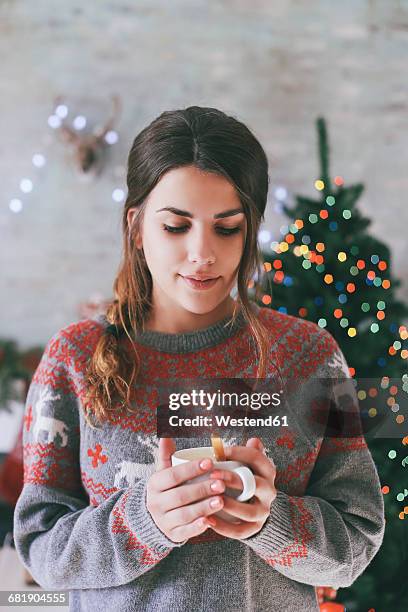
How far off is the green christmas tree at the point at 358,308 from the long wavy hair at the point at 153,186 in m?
0.80

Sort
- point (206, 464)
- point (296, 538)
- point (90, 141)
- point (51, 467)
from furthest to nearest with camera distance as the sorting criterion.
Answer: point (90, 141) < point (51, 467) < point (296, 538) < point (206, 464)

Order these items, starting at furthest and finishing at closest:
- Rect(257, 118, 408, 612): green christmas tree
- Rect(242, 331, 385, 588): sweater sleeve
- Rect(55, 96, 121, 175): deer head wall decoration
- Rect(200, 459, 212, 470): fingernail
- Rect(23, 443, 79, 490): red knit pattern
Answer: Rect(55, 96, 121, 175): deer head wall decoration → Rect(257, 118, 408, 612): green christmas tree → Rect(23, 443, 79, 490): red knit pattern → Rect(242, 331, 385, 588): sweater sleeve → Rect(200, 459, 212, 470): fingernail

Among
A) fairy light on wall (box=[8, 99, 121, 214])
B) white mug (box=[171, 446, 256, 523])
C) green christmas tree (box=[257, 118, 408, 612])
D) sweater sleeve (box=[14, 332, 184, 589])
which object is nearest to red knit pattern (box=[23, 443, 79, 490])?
sweater sleeve (box=[14, 332, 184, 589])

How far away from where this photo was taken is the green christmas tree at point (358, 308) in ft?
5.98

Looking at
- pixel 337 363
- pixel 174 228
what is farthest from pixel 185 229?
pixel 337 363

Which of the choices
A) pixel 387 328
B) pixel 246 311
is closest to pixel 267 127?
pixel 387 328

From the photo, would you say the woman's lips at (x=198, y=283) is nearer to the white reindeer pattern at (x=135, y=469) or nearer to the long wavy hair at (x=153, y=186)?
the long wavy hair at (x=153, y=186)

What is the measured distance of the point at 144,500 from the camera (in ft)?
2.66

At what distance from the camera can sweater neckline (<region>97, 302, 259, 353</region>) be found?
0.99m

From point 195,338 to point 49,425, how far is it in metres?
0.23

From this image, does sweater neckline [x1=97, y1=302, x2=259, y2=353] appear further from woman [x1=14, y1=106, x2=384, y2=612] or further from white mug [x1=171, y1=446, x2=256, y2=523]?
white mug [x1=171, y1=446, x2=256, y2=523]

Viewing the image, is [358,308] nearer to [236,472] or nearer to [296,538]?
[296,538]

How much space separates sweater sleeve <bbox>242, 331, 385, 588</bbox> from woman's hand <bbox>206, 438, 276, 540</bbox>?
0.06 metres

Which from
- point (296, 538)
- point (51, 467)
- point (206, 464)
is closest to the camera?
point (206, 464)
